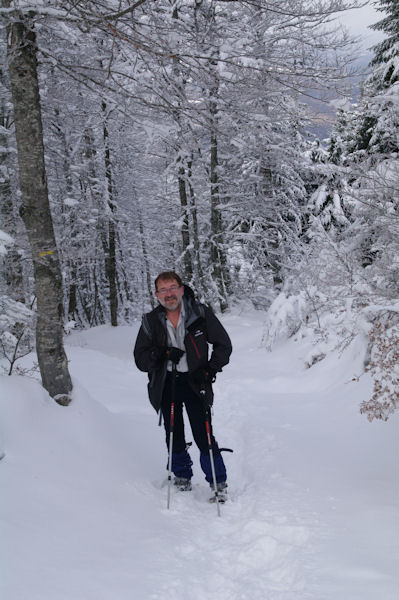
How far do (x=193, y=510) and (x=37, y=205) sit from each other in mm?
3472

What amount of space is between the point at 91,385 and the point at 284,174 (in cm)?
1301

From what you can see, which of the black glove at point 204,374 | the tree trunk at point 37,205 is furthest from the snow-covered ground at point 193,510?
the black glove at point 204,374

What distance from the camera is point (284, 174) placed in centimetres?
1781

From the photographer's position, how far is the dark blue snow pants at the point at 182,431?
13.8 feet

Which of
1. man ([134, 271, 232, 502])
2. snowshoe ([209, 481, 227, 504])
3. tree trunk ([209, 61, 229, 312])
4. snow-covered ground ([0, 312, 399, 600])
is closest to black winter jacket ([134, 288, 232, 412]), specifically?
man ([134, 271, 232, 502])

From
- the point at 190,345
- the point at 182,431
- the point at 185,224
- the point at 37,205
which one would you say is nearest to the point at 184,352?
the point at 190,345

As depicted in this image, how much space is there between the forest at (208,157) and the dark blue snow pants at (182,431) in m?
1.40

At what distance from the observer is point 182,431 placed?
4.37 m

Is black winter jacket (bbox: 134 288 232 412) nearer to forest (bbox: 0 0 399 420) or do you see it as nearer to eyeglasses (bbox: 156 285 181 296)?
eyeglasses (bbox: 156 285 181 296)

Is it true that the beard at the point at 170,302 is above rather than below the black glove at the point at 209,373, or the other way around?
above

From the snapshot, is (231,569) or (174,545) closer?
(231,569)

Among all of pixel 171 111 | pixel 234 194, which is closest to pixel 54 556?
pixel 171 111

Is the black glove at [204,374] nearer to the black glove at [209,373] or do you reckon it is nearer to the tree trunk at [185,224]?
the black glove at [209,373]

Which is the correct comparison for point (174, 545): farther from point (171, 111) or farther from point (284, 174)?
point (284, 174)
